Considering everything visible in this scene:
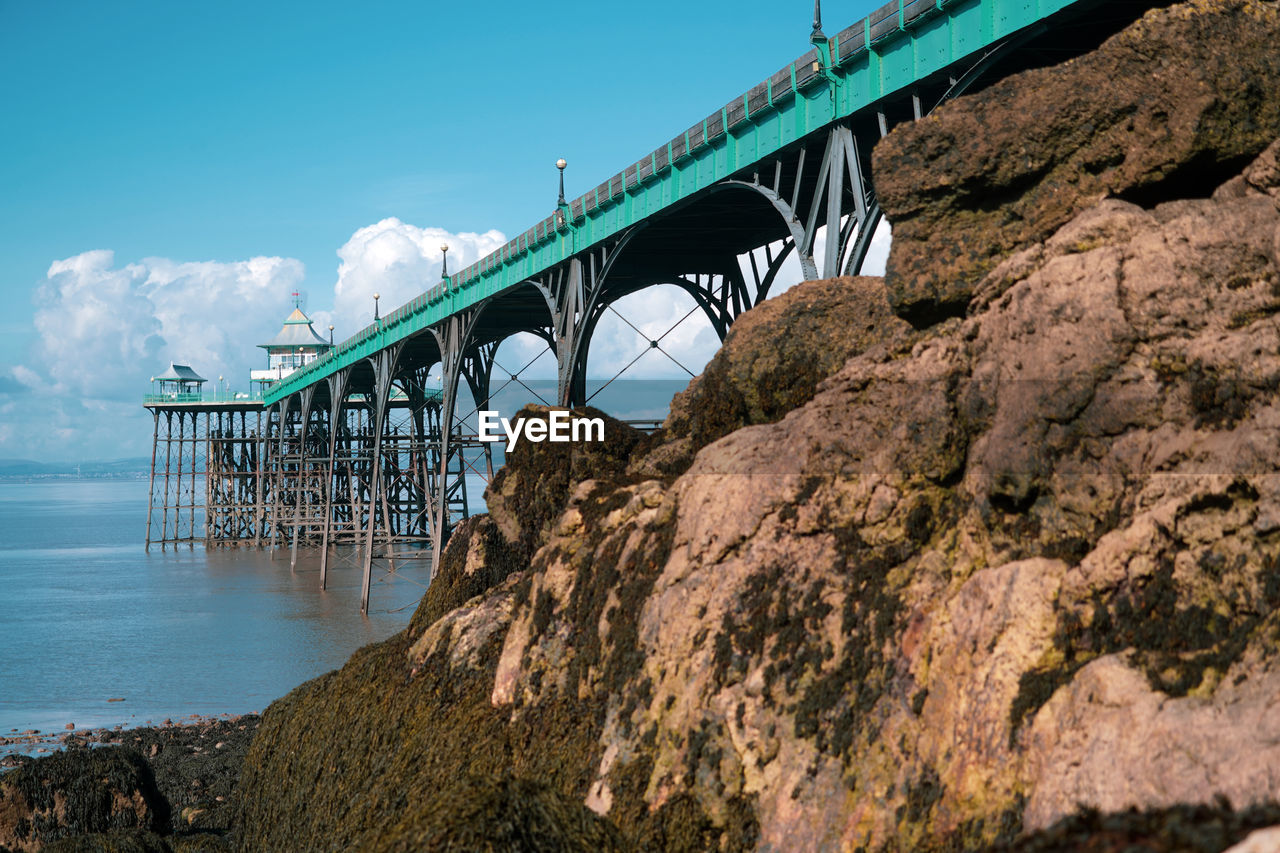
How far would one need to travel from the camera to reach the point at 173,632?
127 ft

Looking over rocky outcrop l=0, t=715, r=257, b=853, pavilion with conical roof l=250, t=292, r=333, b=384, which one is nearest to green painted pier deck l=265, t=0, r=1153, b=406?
rocky outcrop l=0, t=715, r=257, b=853

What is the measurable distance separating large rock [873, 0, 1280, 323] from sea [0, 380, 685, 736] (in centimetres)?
2176

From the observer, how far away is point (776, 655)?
8617 mm

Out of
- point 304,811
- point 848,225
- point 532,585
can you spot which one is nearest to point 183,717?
point 304,811

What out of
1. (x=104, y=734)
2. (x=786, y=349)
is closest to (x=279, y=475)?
(x=104, y=734)

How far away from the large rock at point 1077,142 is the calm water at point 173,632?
21.7 m

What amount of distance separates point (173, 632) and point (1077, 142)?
36.0m

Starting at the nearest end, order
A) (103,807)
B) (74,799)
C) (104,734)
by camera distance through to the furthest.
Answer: (74,799)
(103,807)
(104,734)

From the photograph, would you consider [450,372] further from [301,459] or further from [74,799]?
[74,799]

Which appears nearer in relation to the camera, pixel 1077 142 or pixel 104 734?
pixel 1077 142

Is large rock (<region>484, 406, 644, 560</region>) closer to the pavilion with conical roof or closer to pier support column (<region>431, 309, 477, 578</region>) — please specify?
pier support column (<region>431, 309, 477, 578</region>)

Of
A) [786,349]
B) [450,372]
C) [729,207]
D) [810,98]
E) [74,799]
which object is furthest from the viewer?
[450,372]

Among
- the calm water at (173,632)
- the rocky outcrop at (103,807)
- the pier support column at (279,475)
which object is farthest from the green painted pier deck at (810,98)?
the pier support column at (279,475)

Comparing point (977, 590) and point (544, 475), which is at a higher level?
point (544, 475)
